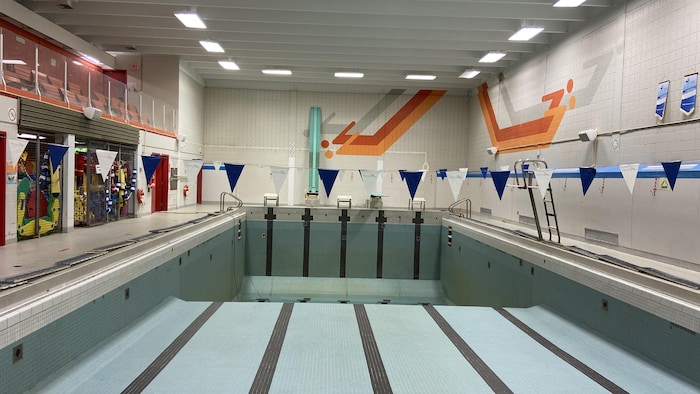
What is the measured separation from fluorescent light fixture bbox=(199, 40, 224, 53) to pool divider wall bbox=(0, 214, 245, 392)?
5753mm

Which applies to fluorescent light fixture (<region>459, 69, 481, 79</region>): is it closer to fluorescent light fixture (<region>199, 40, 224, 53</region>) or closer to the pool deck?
the pool deck

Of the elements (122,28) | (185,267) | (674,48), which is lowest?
(185,267)

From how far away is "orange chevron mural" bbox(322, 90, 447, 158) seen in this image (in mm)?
16234

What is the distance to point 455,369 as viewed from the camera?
11.1 ft

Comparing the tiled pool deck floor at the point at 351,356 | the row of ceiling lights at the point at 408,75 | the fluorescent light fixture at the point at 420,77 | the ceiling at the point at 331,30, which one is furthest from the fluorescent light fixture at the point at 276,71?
the tiled pool deck floor at the point at 351,356

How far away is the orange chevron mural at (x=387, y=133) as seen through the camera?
16.2 m

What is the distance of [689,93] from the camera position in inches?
232

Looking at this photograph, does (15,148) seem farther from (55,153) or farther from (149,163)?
(149,163)

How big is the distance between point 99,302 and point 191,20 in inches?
278

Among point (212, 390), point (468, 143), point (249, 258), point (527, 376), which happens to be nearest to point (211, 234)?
point (249, 258)

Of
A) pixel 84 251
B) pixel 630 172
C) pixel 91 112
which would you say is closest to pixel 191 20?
pixel 91 112

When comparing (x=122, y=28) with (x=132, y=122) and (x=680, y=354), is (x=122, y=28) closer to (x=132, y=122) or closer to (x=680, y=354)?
(x=132, y=122)

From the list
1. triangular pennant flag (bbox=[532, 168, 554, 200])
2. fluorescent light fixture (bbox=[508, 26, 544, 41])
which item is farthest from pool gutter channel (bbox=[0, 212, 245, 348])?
fluorescent light fixture (bbox=[508, 26, 544, 41])

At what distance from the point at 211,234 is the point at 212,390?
16.4 feet
